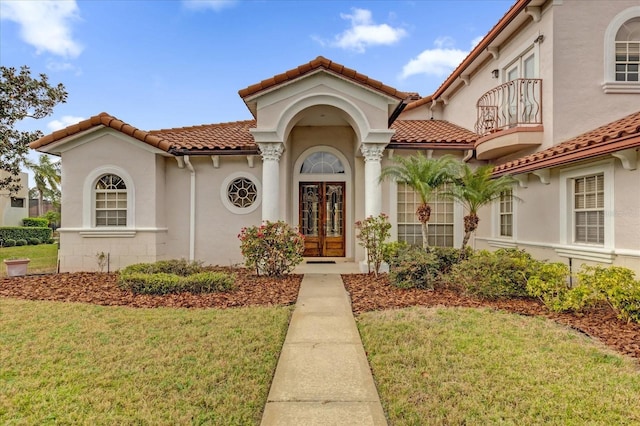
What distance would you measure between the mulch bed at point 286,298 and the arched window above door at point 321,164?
4.51 meters

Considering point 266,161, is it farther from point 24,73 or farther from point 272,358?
point 24,73

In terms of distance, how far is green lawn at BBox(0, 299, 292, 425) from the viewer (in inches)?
137

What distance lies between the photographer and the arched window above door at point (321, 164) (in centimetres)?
1305

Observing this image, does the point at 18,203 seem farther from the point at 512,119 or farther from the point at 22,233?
the point at 512,119

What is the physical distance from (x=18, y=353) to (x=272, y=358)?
11.1 ft

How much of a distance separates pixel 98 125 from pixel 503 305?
11.4 m

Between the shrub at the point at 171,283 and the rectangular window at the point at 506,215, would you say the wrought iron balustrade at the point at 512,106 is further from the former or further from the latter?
the shrub at the point at 171,283

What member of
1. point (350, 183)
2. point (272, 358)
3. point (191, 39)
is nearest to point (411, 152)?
point (350, 183)

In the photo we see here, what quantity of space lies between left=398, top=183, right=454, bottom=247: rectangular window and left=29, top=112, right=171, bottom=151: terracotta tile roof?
7494 mm

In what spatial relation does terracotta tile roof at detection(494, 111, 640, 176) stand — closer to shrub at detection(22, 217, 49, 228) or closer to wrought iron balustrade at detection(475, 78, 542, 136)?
wrought iron balustrade at detection(475, 78, 542, 136)

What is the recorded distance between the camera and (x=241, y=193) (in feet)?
39.2

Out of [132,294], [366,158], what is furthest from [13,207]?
[366,158]

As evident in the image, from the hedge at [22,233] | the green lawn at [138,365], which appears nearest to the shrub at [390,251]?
the green lawn at [138,365]

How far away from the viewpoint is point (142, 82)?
66.7ft
